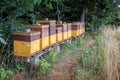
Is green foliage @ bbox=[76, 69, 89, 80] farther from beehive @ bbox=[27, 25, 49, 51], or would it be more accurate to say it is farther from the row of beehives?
beehive @ bbox=[27, 25, 49, 51]

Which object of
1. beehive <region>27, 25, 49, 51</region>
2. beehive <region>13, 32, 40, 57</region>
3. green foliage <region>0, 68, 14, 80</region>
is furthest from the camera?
beehive <region>27, 25, 49, 51</region>

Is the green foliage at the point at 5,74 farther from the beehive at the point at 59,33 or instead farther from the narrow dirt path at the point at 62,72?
the beehive at the point at 59,33

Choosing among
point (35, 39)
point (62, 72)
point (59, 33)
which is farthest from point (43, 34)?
point (59, 33)

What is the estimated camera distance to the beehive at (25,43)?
151 inches

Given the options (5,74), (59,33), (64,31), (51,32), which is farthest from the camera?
(64,31)

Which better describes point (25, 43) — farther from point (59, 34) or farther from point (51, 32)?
point (59, 34)

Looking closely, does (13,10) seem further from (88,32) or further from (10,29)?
(88,32)

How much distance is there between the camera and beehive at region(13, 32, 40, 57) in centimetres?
383

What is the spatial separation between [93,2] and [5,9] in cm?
675

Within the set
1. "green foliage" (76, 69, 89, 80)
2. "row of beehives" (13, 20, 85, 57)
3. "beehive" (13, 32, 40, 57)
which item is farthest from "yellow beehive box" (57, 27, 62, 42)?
"green foliage" (76, 69, 89, 80)

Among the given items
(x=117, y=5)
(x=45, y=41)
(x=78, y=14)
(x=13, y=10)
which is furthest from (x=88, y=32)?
(x=45, y=41)

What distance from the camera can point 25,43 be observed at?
385 cm

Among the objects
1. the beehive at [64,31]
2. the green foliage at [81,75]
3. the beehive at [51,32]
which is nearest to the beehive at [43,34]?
the beehive at [51,32]

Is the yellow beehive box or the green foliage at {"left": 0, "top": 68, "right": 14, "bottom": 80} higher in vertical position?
the yellow beehive box
